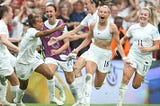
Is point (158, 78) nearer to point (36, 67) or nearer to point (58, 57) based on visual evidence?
point (58, 57)

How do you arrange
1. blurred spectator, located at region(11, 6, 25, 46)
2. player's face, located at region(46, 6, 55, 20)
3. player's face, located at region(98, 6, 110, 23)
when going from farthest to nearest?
blurred spectator, located at region(11, 6, 25, 46) < player's face, located at region(46, 6, 55, 20) < player's face, located at region(98, 6, 110, 23)

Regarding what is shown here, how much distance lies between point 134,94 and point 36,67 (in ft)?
15.4

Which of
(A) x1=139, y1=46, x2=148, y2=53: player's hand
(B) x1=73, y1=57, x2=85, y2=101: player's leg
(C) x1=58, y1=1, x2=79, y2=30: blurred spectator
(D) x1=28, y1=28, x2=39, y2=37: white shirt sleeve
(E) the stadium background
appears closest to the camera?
(D) x1=28, y1=28, x2=39, y2=37: white shirt sleeve

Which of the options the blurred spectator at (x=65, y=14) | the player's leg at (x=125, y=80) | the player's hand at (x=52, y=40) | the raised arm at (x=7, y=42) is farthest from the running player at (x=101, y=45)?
the blurred spectator at (x=65, y=14)

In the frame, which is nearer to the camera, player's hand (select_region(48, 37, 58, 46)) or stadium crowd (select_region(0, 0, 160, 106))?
stadium crowd (select_region(0, 0, 160, 106))

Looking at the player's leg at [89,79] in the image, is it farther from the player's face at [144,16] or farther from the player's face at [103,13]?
the player's face at [144,16]

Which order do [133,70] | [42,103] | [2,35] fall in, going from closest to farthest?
[2,35] → [133,70] → [42,103]

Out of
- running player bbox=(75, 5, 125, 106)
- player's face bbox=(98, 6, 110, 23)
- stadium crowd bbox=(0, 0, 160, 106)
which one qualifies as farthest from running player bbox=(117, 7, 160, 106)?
player's face bbox=(98, 6, 110, 23)

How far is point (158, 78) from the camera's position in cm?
2048

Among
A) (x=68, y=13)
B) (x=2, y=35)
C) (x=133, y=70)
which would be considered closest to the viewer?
(x=2, y=35)

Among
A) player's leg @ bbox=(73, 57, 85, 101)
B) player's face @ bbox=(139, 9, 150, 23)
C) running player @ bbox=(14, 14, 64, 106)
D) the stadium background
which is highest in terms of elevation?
player's face @ bbox=(139, 9, 150, 23)

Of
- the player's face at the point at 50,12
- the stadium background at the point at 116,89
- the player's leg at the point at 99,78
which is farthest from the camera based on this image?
the stadium background at the point at 116,89

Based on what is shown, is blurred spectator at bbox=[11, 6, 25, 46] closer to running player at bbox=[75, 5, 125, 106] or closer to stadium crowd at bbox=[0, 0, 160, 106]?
stadium crowd at bbox=[0, 0, 160, 106]

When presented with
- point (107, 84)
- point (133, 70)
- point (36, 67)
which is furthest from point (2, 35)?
point (107, 84)
